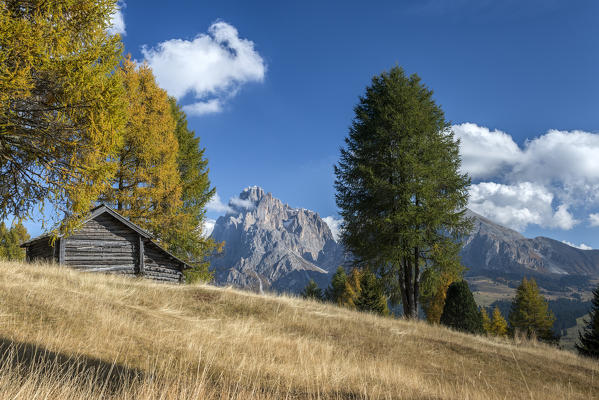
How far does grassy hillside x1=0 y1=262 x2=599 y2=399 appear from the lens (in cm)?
344

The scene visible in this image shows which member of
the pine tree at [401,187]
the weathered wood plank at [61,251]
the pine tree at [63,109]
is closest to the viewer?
the pine tree at [63,109]

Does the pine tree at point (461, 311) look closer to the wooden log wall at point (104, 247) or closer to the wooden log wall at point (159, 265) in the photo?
the wooden log wall at point (159, 265)

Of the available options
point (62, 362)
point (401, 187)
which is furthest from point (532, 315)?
point (62, 362)

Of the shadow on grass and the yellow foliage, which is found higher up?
the yellow foliage

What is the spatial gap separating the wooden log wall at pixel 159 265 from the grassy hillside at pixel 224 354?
26.7ft

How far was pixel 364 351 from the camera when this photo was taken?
736cm

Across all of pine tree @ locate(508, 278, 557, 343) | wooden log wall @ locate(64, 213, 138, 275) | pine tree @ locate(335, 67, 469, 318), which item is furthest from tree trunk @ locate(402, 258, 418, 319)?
pine tree @ locate(508, 278, 557, 343)

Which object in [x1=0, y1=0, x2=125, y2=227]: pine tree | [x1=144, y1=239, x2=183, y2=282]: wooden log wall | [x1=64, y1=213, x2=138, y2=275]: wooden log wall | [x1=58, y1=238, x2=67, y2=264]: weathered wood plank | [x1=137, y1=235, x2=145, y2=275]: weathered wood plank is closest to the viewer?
[x1=0, y1=0, x2=125, y2=227]: pine tree

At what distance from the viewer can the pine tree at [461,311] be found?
23.2 metres

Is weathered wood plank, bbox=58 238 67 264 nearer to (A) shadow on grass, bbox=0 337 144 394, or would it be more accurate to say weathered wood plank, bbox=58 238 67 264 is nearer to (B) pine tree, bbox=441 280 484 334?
(A) shadow on grass, bbox=0 337 144 394

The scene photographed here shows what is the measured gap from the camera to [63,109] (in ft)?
22.6

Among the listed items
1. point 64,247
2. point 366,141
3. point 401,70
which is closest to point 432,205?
point 366,141

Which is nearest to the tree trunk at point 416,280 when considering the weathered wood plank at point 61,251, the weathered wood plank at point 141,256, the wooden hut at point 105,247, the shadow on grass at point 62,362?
the shadow on grass at point 62,362

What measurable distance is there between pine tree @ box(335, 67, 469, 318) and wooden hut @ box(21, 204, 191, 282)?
1069 cm
